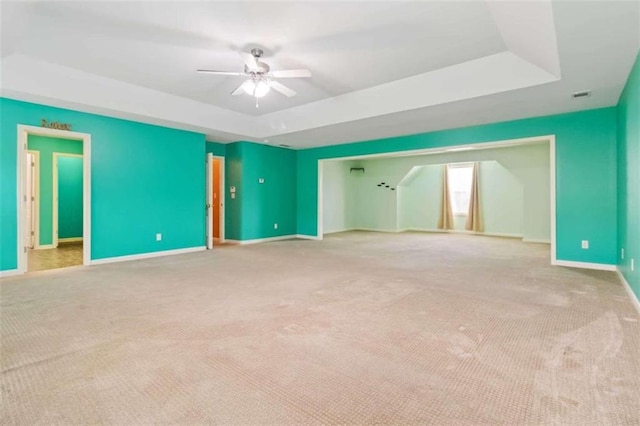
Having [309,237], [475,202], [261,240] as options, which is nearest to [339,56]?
[261,240]

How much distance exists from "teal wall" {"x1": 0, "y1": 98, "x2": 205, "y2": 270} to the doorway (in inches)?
7.3

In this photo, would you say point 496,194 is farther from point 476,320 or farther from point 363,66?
point 476,320

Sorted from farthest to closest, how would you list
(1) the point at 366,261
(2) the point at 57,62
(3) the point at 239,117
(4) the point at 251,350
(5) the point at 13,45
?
(3) the point at 239,117, (1) the point at 366,261, (2) the point at 57,62, (5) the point at 13,45, (4) the point at 251,350

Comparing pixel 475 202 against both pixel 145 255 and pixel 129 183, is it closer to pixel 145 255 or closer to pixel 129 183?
pixel 145 255

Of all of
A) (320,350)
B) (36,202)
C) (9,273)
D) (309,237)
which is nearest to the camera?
(320,350)

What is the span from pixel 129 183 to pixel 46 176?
2.95 metres

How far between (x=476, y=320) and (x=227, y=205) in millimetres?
6521

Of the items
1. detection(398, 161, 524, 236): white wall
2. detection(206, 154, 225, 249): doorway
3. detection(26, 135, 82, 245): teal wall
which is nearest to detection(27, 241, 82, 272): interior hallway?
detection(26, 135, 82, 245): teal wall

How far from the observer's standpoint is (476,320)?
9.11 ft

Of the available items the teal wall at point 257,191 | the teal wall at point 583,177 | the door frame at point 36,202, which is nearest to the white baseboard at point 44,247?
the door frame at point 36,202

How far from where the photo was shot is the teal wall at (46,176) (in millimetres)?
6887

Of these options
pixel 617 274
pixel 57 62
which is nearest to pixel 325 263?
pixel 617 274

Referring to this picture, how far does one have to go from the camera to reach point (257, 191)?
793 centimetres

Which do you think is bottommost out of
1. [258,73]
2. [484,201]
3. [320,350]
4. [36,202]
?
[320,350]
